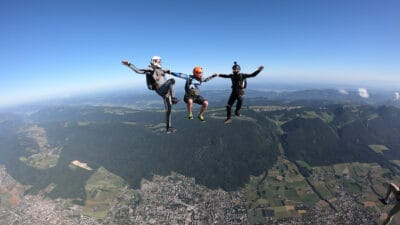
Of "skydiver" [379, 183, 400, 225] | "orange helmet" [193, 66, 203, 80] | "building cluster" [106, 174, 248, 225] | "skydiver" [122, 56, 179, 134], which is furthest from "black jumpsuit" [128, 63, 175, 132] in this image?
"building cluster" [106, 174, 248, 225]

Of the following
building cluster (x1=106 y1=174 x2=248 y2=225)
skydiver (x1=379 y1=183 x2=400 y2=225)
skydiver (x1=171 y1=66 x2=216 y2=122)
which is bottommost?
building cluster (x1=106 y1=174 x2=248 y2=225)

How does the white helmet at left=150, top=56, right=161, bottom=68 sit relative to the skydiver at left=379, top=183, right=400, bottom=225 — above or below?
above

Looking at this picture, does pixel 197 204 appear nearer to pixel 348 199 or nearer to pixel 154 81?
pixel 348 199

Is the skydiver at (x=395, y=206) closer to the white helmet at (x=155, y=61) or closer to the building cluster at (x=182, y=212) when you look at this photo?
the white helmet at (x=155, y=61)

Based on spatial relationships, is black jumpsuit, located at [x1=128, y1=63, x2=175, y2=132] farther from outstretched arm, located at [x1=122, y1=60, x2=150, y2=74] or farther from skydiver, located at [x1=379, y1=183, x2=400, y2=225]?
skydiver, located at [x1=379, y1=183, x2=400, y2=225]

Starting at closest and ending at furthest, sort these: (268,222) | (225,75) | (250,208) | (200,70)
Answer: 1. (200,70)
2. (225,75)
3. (268,222)
4. (250,208)

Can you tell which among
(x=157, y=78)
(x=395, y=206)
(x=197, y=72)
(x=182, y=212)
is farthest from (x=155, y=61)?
(x=182, y=212)

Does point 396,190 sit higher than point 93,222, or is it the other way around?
point 396,190

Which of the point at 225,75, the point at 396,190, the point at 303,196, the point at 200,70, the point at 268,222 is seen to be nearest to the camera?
the point at 396,190

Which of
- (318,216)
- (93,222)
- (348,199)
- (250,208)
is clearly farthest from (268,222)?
(93,222)

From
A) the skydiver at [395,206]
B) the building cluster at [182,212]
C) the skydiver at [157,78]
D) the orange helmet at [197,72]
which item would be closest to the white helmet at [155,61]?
the skydiver at [157,78]

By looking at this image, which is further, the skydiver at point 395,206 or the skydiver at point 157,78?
the skydiver at point 157,78
